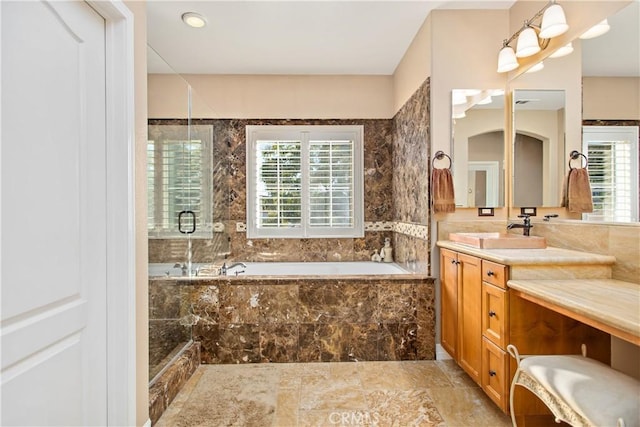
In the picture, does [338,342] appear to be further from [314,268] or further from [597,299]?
[597,299]

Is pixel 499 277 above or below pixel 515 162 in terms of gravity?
below

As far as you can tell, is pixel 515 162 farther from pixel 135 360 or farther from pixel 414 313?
pixel 135 360

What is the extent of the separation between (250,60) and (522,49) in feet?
8.12

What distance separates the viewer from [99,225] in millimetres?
1433

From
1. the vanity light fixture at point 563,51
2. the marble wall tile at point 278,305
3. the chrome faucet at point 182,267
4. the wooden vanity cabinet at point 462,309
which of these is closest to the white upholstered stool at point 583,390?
the wooden vanity cabinet at point 462,309

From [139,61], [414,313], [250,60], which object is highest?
[250,60]

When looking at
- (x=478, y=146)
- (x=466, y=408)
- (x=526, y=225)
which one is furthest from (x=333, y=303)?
(x=478, y=146)

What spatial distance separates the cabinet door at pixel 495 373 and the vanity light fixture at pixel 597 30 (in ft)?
6.25

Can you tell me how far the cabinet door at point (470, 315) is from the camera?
2.02 m

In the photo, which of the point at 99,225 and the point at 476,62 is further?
the point at 476,62

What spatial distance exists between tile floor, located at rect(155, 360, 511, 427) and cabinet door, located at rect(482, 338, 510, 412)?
0.67 feet

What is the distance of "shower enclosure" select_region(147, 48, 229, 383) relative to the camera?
228 centimetres

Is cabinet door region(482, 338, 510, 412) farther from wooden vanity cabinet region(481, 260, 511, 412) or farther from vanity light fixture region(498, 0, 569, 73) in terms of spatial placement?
vanity light fixture region(498, 0, 569, 73)

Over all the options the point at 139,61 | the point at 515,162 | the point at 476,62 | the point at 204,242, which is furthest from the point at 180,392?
the point at 476,62
